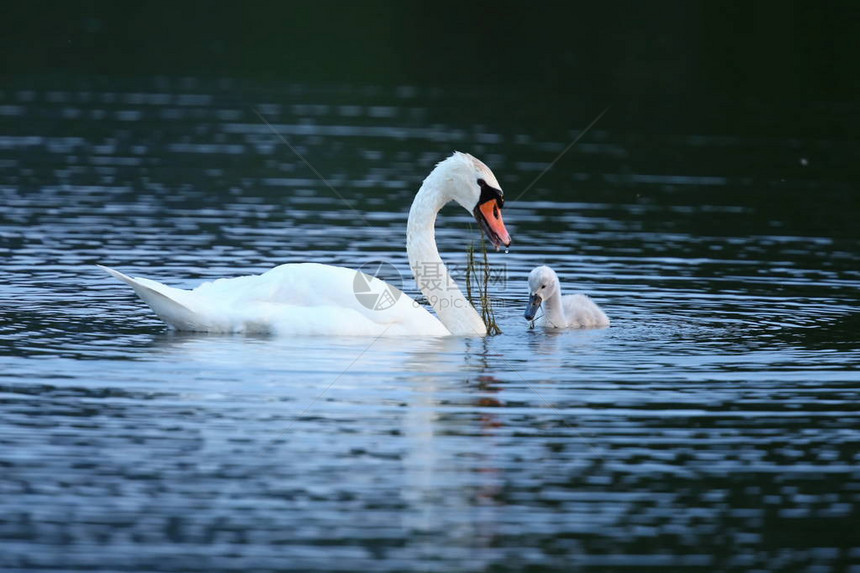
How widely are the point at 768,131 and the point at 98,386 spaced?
58.4ft

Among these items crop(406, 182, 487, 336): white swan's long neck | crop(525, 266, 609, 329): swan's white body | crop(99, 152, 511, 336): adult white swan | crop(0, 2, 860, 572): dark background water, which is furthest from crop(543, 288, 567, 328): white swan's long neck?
crop(99, 152, 511, 336): adult white swan

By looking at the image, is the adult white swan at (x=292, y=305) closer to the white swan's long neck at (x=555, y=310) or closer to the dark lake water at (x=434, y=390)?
the dark lake water at (x=434, y=390)

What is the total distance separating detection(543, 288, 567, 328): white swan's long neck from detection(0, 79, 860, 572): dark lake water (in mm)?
348

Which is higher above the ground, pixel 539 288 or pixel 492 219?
pixel 492 219

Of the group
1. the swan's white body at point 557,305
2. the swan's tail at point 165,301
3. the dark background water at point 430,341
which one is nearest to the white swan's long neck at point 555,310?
the swan's white body at point 557,305

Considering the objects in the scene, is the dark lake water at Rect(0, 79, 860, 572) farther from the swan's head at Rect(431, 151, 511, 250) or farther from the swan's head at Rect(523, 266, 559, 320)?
the swan's head at Rect(431, 151, 511, 250)

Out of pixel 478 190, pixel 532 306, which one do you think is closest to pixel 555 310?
pixel 532 306

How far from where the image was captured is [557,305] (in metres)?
14.0

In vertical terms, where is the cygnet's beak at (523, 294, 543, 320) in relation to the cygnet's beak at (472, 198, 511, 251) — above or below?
below

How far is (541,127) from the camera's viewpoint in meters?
26.5

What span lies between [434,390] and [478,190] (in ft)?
9.58

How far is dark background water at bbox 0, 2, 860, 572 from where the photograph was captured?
823 cm

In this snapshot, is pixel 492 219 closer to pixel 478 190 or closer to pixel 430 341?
pixel 478 190

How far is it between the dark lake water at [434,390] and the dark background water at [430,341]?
0.03 m
